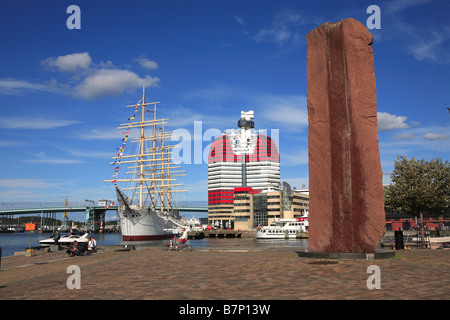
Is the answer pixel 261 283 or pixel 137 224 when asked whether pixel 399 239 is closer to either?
pixel 261 283

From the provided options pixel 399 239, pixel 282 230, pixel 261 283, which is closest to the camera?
pixel 261 283

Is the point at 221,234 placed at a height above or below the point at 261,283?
below

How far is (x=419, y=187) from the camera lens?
41.2 meters

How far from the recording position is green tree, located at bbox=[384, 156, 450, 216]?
40812 millimetres

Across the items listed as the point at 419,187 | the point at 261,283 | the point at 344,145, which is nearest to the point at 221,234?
the point at 419,187

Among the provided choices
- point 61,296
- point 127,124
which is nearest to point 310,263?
point 61,296

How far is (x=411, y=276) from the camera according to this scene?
33.2ft

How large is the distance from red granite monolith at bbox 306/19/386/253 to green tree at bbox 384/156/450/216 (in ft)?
101

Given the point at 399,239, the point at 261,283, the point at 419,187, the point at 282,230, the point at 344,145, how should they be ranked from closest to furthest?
the point at 261,283
the point at 344,145
the point at 399,239
the point at 419,187
the point at 282,230

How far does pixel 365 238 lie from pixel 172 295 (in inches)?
327

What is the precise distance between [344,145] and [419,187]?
3233 cm

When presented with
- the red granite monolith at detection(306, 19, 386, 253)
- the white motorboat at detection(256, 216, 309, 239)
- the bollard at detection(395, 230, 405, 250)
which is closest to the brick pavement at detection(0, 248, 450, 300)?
the red granite monolith at detection(306, 19, 386, 253)

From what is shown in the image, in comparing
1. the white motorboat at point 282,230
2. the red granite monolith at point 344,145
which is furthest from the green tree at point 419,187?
the white motorboat at point 282,230
